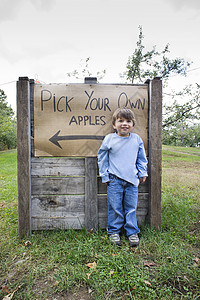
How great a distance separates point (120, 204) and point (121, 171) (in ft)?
1.43

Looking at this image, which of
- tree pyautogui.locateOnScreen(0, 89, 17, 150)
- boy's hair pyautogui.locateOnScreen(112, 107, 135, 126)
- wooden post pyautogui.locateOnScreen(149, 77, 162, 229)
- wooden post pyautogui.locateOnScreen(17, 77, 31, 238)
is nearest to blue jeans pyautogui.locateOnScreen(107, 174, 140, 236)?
wooden post pyautogui.locateOnScreen(149, 77, 162, 229)

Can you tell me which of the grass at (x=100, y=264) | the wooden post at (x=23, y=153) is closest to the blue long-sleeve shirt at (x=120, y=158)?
the grass at (x=100, y=264)

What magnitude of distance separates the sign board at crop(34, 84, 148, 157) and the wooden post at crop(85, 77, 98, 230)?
11 cm

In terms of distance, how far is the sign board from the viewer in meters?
2.55

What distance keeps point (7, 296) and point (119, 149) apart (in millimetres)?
1824

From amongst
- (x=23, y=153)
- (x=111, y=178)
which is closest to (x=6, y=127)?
(x=23, y=153)

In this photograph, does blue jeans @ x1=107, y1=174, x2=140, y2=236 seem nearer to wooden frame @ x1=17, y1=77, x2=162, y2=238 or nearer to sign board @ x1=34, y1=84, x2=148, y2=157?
wooden frame @ x1=17, y1=77, x2=162, y2=238

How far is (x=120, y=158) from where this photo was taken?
7.97ft

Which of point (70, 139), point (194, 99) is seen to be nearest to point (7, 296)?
point (70, 139)

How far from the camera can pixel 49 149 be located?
258 cm

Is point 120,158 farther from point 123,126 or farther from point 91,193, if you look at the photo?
point 91,193

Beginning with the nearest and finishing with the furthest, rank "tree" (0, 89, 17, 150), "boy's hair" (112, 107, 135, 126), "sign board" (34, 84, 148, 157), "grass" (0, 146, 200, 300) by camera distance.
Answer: "grass" (0, 146, 200, 300) → "boy's hair" (112, 107, 135, 126) → "sign board" (34, 84, 148, 157) → "tree" (0, 89, 17, 150)

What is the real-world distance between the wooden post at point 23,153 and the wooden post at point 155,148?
65.1 inches

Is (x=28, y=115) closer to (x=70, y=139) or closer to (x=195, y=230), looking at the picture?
(x=70, y=139)
